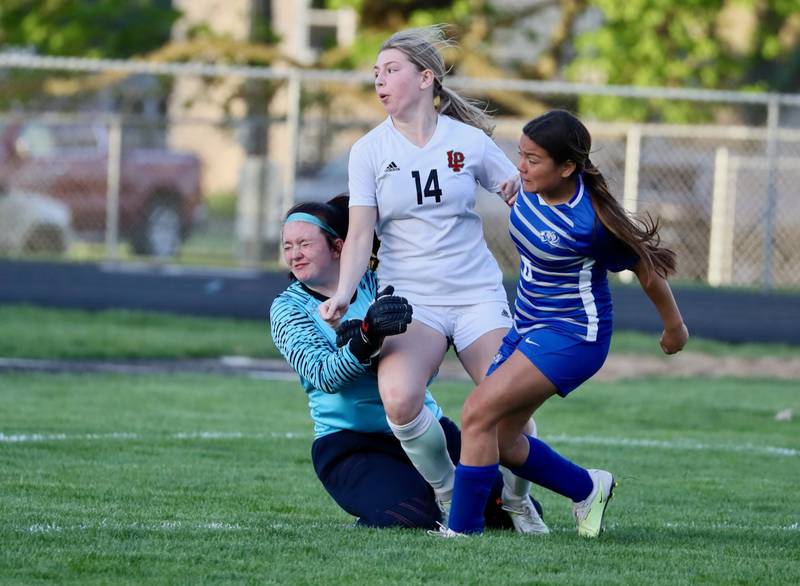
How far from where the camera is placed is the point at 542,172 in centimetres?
506

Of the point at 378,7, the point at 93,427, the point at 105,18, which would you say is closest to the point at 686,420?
the point at 93,427

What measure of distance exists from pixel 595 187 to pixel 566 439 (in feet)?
11.3

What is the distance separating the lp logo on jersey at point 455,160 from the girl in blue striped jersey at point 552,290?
52 cm

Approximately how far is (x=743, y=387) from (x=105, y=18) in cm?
1297

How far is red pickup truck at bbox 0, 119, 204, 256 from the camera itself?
57.5ft

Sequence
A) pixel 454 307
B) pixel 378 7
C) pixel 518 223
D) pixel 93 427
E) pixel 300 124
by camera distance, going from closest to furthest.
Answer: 1. pixel 518 223
2. pixel 454 307
3. pixel 93 427
4. pixel 300 124
5. pixel 378 7

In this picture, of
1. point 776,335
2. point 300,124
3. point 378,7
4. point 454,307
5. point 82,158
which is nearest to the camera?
point 454,307

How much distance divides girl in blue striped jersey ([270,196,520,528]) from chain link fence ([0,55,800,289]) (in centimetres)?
964

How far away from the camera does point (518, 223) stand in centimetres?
514

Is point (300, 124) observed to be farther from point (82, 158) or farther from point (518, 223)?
point (518, 223)

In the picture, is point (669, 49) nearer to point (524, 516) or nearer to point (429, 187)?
point (429, 187)

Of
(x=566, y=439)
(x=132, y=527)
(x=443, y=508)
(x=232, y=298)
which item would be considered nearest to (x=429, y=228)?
(x=443, y=508)

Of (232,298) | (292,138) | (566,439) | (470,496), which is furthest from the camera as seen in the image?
(292,138)

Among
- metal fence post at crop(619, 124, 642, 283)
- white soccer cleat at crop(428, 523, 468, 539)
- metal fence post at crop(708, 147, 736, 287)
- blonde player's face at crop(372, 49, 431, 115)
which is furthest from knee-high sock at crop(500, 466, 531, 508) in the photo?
metal fence post at crop(708, 147, 736, 287)
